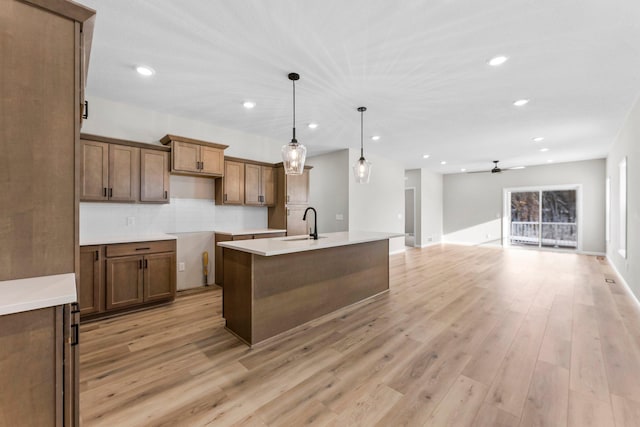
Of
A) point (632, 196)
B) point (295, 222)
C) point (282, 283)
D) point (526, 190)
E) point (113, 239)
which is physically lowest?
point (282, 283)

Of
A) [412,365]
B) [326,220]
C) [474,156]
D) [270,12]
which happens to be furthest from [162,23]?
[474,156]

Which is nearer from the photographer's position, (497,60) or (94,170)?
(497,60)

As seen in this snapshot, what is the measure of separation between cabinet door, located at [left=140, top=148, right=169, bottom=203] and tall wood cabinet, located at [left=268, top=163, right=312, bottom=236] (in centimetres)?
186

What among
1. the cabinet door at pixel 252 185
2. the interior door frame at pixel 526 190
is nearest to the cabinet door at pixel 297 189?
the cabinet door at pixel 252 185

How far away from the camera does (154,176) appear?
371 cm

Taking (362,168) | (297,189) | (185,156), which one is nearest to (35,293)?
(185,156)

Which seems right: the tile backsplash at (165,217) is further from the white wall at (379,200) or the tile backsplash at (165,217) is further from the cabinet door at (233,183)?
the white wall at (379,200)

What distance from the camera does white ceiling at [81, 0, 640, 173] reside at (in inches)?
78.0

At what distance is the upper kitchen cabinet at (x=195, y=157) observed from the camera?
3.82 meters

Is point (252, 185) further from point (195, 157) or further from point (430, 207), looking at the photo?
point (430, 207)

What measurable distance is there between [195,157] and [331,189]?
3446mm

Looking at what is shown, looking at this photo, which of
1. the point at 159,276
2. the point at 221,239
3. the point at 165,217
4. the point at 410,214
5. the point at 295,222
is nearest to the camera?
the point at 159,276

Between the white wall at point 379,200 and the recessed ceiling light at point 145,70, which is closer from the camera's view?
the recessed ceiling light at point 145,70

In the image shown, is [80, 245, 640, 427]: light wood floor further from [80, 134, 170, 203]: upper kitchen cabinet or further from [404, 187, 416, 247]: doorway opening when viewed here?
[404, 187, 416, 247]: doorway opening
